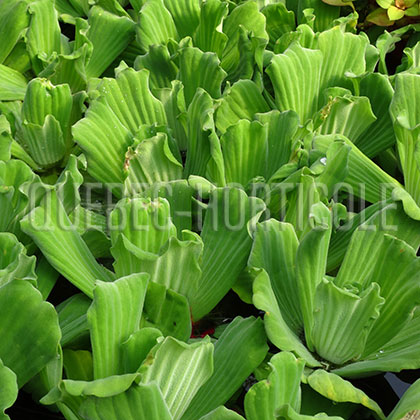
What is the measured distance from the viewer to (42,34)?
1696mm

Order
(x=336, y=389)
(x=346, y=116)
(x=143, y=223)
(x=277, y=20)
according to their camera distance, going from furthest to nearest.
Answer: (x=277, y=20)
(x=346, y=116)
(x=143, y=223)
(x=336, y=389)

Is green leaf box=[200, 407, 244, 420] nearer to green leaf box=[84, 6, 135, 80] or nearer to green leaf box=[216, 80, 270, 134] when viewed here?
green leaf box=[216, 80, 270, 134]

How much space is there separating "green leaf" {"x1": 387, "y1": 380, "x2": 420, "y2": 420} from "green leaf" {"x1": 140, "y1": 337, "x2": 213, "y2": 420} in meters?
0.26

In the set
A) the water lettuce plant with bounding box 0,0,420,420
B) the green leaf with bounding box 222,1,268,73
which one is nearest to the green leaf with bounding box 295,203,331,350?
the water lettuce plant with bounding box 0,0,420,420

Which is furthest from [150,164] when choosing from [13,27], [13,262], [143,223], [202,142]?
[13,27]

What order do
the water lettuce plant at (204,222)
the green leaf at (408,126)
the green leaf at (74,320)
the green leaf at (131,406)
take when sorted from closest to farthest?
1. the green leaf at (131,406)
2. the water lettuce plant at (204,222)
3. the green leaf at (74,320)
4. the green leaf at (408,126)

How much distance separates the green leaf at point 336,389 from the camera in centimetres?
100

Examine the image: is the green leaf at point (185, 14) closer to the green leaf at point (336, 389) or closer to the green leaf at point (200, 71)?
the green leaf at point (200, 71)

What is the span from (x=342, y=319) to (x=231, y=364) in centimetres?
18

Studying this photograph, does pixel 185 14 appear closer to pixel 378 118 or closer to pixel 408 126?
pixel 378 118

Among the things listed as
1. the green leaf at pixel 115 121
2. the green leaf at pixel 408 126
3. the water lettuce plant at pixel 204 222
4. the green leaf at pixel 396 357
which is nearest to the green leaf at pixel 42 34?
the water lettuce plant at pixel 204 222

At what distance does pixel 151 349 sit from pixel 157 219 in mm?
249

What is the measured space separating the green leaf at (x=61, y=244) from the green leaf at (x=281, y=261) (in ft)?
0.84

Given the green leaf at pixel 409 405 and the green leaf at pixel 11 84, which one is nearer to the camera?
the green leaf at pixel 409 405
